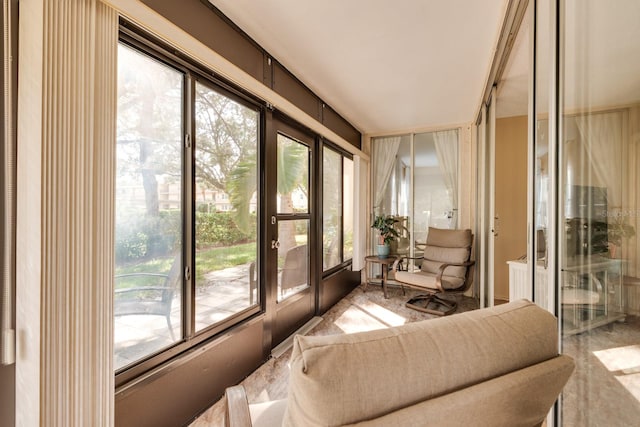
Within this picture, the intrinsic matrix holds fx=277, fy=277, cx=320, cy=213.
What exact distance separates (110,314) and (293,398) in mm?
1026

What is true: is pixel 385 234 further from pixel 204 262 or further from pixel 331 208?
pixel 204 262

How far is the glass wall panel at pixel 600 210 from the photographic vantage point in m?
0.73

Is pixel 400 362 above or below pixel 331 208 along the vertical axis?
below

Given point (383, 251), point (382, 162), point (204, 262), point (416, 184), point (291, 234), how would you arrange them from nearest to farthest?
point (204, 262) < point (291, 234) < point (383, 251) < point (416, 184) < point (382, 162)

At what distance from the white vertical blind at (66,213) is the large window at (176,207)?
0.70ft

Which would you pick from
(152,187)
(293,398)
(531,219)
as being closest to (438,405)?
(293,398)

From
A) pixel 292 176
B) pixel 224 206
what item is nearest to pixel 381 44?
pixel 292 176

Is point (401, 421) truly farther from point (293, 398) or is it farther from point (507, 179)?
point (507, 179)

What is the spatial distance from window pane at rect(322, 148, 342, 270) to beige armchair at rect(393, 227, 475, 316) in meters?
0.89

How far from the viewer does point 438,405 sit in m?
0.53

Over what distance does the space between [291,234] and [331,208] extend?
1.14 meters

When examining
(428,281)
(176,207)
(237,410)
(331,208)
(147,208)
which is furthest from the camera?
(331,208)

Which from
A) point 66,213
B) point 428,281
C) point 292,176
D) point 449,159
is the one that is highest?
point 449,159

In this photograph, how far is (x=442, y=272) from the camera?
10.8 feet
